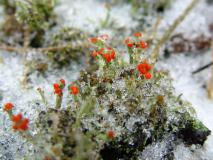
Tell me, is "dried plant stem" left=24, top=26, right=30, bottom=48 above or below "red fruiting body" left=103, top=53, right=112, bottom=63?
above

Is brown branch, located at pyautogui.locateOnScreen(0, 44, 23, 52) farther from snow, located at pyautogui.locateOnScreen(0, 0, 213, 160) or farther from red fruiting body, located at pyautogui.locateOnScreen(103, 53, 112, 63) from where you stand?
red fruiting body, located at pyautogui.locateOnScreen(103, 53, 112, 63)

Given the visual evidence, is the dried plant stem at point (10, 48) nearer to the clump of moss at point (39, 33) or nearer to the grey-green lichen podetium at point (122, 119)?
the clump of moss at point (39, 33)

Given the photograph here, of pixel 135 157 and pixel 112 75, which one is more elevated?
pixel 112 75

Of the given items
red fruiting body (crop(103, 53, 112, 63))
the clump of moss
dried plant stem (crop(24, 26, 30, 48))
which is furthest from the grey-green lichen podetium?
dried plant stem (crop(24, 26, 30, 48))

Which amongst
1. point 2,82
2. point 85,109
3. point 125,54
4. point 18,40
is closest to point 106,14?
point 125,54

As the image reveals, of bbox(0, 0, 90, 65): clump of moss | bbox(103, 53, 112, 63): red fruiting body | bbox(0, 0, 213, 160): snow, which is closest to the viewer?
bbox(103, 53, 112, 63): red fruiting body

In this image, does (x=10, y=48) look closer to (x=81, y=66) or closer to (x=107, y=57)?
(x=81, y=66)

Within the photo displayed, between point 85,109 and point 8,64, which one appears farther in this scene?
point 8,64

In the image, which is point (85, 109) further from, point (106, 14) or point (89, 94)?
point (106, 14)
